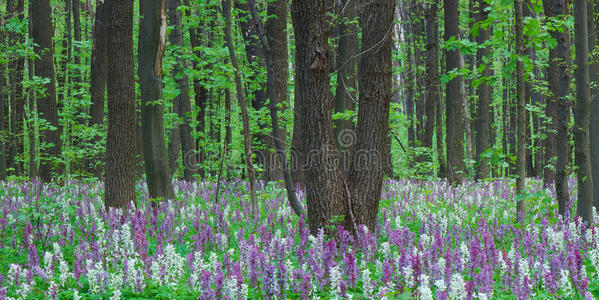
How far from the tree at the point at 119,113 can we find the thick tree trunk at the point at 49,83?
18.7ft

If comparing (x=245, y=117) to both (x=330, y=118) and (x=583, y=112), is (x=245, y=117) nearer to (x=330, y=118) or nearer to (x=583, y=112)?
(x=330, y=118)

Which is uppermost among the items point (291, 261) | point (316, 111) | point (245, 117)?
point (245, 117)

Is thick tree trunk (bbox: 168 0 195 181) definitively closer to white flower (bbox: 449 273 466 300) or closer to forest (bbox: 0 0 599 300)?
forest (bbox: 0 0 599 300)

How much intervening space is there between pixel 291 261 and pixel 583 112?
519cm

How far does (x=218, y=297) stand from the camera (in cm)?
410

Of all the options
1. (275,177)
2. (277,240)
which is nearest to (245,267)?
(277,240)

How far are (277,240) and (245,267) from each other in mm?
542

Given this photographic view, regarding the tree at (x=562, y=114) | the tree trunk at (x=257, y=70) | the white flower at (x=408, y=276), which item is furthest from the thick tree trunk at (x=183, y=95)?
the white flower at (x=408, y=276)

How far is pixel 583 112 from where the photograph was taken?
762 cm

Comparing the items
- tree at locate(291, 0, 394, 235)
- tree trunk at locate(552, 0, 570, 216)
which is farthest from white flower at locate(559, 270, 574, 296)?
tree trunk at locate(552, 0, 570, 216)

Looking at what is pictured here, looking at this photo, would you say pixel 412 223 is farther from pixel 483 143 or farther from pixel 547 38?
pixel 483 143

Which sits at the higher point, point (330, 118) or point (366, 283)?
point (330, 118)

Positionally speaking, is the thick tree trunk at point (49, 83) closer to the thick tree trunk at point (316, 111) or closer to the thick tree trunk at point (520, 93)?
the thick tree trunk at point (316, 111)

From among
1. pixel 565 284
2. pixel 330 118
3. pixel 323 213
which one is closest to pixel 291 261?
pixel 323 213
